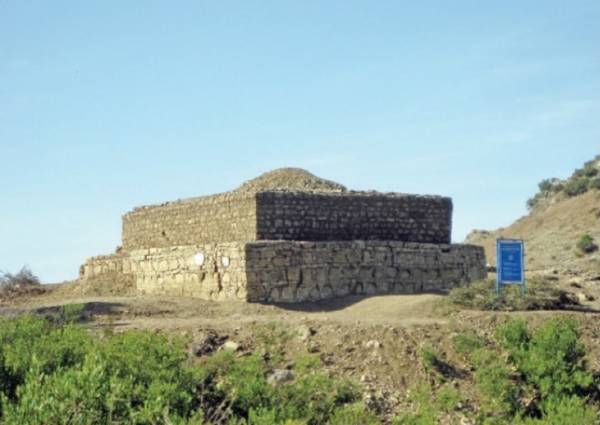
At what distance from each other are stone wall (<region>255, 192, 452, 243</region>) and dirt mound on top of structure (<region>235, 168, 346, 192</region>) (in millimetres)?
1516

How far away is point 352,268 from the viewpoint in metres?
17.7

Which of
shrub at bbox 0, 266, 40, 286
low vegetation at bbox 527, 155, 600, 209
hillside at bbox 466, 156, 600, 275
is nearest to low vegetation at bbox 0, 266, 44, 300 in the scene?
shrub at bbox 0, 266, 40, 286

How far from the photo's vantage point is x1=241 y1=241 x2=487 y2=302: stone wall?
55.3ft

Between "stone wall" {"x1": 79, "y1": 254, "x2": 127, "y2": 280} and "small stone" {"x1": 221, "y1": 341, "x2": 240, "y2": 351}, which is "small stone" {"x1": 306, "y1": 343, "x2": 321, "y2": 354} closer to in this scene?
"small stone" {"x1": 221, "y1": 341, "x2": 240, "y2": 351}

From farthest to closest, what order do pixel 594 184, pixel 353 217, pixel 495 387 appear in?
pixel 594 184
pixel 353 217
pixel 495 387

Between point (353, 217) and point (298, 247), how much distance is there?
1816mm

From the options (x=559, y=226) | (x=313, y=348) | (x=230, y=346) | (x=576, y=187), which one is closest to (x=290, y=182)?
(x=313, y=348)

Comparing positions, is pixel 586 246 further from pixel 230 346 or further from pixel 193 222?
pixel 230 346

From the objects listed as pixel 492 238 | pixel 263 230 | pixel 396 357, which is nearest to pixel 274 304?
pixel 263 230

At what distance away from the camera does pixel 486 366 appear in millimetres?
13945

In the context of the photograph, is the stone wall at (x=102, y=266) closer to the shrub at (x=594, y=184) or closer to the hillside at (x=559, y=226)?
the hillside at (x=559, y=226)

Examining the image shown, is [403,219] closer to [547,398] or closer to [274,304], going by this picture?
[274,304]

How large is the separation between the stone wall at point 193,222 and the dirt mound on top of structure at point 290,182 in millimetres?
1549

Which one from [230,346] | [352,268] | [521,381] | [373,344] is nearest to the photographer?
[230,346]
